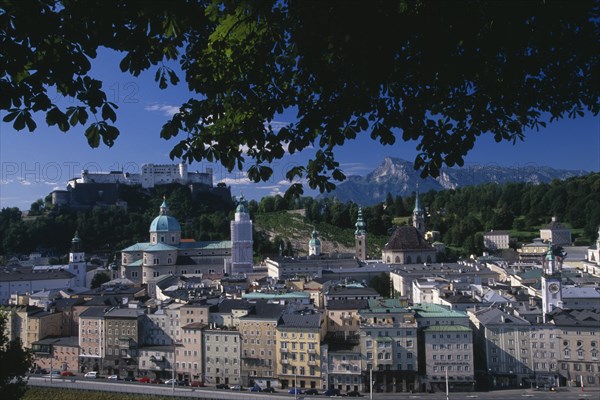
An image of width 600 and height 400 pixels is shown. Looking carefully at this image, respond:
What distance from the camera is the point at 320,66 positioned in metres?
3.79

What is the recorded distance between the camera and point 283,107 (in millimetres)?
4363

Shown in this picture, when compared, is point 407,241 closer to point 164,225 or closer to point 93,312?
point 164,225

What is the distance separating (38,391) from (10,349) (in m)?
17.4

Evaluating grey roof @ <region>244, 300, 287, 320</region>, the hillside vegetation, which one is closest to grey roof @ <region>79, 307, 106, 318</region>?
grey roof @ <region>244, 300, 287, 320</region>

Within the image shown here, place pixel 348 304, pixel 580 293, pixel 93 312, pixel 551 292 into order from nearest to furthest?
pixel 551 292, pixel 348 304, pixel 580 293, pixel 93 312

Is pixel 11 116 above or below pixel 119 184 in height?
below

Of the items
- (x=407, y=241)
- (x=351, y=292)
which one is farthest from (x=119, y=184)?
(x=351, y=292)

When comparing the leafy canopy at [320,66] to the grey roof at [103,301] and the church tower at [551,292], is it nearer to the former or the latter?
the church tower at [551,292]

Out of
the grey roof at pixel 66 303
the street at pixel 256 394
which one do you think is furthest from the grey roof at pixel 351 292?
the grey roof at pixel 66 303

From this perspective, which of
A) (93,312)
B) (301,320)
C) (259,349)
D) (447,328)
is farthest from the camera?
(93,312)

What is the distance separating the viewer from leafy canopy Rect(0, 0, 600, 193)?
3.41 metres

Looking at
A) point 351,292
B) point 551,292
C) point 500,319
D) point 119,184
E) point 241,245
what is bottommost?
point 500,319

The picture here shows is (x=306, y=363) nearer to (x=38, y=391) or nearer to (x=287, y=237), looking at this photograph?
(x=38, y=391)

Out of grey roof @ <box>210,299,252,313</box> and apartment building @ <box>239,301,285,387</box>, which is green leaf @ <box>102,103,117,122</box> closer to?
apartment building @ <box>239,301,285,387</box>
